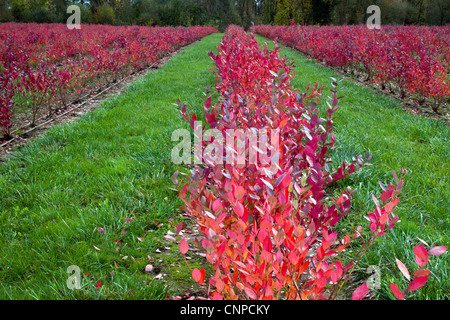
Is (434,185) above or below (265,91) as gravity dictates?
below

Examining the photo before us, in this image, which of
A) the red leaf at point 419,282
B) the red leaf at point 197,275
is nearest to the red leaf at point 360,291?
the red leaf at point 419,282

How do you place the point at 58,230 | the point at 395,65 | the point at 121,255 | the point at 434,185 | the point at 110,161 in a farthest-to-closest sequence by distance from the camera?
the point at 395,65 < the point at 110,161 < the point at 434,185 < the point at 58,230 < the point at 121,255

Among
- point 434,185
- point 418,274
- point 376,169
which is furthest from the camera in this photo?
point 376,169

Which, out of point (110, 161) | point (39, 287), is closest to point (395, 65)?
point (110, 161)

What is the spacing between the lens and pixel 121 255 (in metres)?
2.08

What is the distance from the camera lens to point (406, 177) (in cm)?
285

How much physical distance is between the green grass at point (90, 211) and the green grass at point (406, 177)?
134cm

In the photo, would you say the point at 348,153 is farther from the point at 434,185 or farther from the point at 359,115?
the point at 359,115

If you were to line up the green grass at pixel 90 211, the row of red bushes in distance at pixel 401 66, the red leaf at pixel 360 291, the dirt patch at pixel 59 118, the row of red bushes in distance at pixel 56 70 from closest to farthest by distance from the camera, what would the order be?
1. the red leaf at pixel 360 291
2. the green grass at pixel 90 211
3. the dirt patch at pixel 59 118
4. the row of red bushes in distance at pixel 56 70
5. the row of red bushes in distance at pixel 401 66

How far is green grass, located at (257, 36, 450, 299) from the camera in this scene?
72.4 inches

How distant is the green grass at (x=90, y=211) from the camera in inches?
71.4

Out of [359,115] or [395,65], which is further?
[395,65]

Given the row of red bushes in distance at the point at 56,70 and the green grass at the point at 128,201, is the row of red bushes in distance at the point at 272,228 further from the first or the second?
the row of red bushes in distance at the point at 56,70
